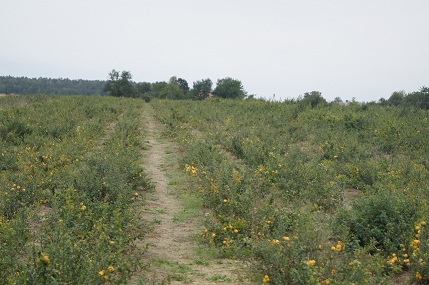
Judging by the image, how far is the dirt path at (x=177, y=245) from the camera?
4.50 m

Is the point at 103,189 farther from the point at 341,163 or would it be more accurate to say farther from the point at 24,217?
the point at 341,163

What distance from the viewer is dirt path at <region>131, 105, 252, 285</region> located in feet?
14.8

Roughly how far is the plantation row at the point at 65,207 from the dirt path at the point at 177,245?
0.30 m

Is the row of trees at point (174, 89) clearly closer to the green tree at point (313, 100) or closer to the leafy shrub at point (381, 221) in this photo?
the green tree at point (313, 100)

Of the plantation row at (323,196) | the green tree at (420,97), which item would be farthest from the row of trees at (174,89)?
the plantation row at (323,196)

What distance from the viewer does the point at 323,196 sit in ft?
23.5

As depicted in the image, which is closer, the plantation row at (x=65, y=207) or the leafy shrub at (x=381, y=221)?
the plantation row at (x=65, y=207)

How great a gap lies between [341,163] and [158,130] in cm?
990

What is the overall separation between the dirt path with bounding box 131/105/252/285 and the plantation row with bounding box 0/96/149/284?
297mm

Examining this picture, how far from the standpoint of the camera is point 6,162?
350 inches

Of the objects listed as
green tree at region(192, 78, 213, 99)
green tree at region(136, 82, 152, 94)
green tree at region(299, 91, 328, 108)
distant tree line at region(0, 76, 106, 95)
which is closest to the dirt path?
green tree at region(299, 91, 328, 108)

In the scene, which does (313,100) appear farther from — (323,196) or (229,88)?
(229,88)

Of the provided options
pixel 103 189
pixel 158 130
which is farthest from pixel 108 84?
pixel 103 189

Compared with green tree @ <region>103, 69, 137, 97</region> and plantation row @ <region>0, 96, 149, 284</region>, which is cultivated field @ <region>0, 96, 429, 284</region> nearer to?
plantation row @ <region>0, 96, 149, 284</region>
